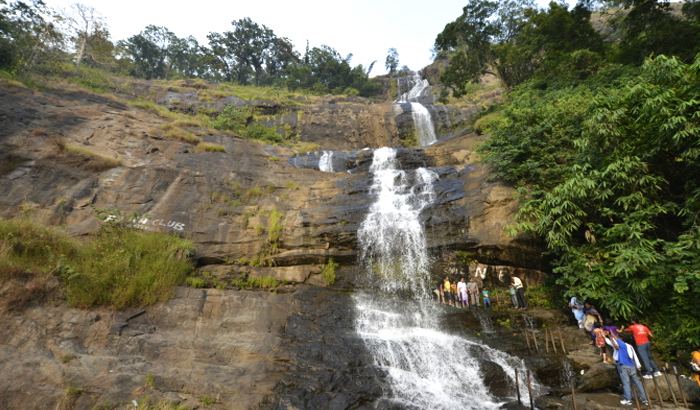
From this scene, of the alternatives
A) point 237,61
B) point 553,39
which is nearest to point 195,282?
point 553,39

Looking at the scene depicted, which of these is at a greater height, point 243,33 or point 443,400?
point 243,33

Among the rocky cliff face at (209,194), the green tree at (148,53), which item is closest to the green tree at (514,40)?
the rocky cliff face at (209,194)

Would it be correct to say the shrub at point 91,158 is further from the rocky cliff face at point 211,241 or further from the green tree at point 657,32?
the green tree at point 657,32

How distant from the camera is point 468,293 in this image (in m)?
12.8

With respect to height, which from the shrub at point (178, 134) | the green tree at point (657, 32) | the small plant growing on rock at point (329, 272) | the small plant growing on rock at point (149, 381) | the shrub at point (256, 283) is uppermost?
the green tree at point (657, 32)

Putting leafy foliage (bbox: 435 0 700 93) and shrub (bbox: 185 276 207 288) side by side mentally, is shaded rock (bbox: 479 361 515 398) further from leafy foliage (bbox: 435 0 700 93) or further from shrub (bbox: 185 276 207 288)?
leafy foliage (bbox: 435 0 700 93)

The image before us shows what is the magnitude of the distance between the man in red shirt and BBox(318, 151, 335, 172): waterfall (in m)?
15.8

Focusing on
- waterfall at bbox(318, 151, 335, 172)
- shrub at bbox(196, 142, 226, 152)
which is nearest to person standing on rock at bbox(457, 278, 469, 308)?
waterfall at bbox(318, 151, 335, 172)

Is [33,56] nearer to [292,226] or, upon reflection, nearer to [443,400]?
[292,226]

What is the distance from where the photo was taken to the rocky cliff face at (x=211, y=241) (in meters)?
7.68

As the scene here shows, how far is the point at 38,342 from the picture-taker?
7910 millimetres

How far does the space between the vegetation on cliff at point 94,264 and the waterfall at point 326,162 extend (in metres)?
10.9

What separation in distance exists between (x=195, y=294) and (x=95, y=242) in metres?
3.66

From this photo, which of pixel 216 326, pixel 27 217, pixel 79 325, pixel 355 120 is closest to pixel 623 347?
pixel 216 326
